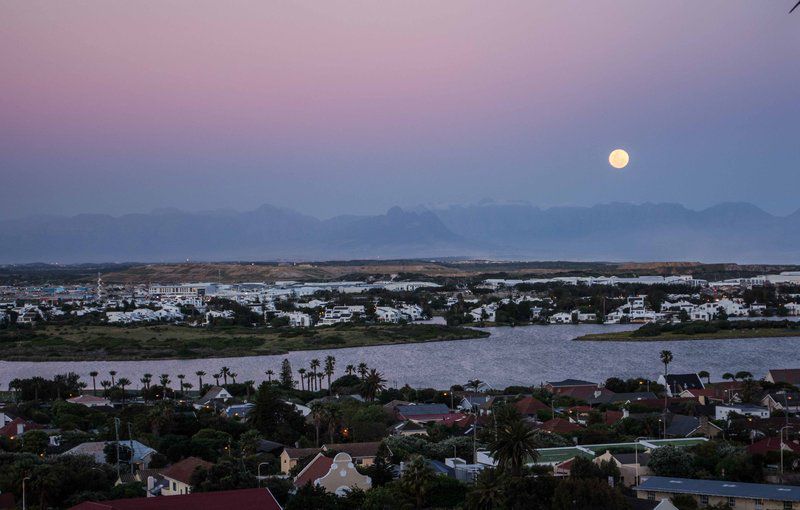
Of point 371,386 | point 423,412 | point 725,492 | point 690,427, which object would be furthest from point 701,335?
point 725,492

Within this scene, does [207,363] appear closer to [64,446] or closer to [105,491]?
[64,446]

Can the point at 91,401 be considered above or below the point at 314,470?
below

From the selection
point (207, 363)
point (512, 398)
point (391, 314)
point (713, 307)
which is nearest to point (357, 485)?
point (512, 398)

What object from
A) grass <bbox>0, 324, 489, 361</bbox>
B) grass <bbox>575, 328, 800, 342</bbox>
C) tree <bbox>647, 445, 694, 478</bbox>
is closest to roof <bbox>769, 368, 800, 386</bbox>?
tree <bbox>647, 445, 694, 478</bbox>

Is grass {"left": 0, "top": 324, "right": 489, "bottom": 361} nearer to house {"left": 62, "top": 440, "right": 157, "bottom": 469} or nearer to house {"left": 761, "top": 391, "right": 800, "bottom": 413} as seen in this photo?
house {"left": 62, "top": 440, "right": 157, "bottom": 469}

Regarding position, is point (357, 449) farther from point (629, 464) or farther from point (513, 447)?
point (629, 464)
